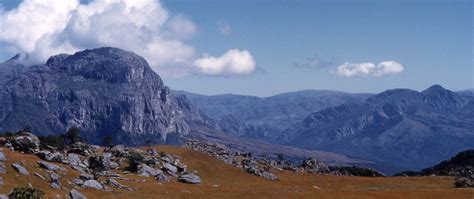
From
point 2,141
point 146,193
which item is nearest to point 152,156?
point 2,141

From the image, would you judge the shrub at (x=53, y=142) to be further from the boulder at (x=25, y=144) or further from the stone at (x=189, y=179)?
the stone at (x=189, y=179)

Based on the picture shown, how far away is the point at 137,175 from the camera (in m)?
136

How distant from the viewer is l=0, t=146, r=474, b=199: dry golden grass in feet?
350

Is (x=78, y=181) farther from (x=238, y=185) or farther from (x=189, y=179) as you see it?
(x=238, y=185)

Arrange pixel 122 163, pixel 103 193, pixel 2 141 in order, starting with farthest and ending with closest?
pixel 122 163, pixel 2 141, pixel 103 193

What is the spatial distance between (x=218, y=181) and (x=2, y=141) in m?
57.0

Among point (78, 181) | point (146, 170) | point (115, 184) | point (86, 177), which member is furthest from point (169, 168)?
point (78, 181)

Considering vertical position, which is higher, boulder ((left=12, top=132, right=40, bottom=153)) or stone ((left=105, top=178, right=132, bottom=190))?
boulder ((left=12, top=132, right=40, bottom=153))

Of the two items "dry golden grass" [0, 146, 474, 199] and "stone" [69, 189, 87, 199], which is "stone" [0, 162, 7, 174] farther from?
"stone" [69, 189, 87, 199]

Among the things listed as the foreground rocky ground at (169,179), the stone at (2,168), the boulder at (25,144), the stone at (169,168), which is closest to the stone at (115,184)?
the foreground rocky ground at (169,179)

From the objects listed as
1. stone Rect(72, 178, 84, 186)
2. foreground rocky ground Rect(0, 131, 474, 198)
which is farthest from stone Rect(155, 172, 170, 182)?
stone Rect(72, 178, 84, 186)

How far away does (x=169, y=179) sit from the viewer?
138 metres

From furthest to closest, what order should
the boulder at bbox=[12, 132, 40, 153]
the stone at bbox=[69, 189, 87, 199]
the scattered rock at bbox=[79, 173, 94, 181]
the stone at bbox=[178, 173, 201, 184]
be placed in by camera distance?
1. the stone at bbox=[178, 173, 201, 184]
2. the boulder at bbox=[12, 132, 40, 153]
3. the scattered rock at bbox=[79, 173, 94, 181]
4. the stone at bbox=[69, 189, 87, 199]

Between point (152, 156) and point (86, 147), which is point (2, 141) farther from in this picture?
point (152, 156)
